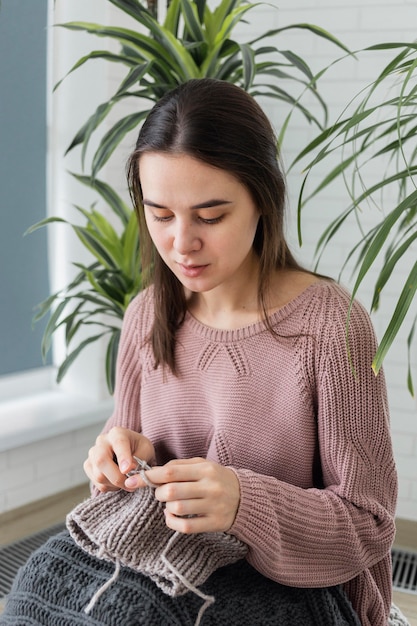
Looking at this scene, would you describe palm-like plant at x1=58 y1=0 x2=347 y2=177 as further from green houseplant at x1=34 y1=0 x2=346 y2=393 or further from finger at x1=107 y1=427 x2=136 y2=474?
finger at x1=107 y1=427 x2=136 y2=474

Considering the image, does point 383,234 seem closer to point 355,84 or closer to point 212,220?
point 212,220

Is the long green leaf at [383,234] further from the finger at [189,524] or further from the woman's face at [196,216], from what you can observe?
the finger at [189,524]

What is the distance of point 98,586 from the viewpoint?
1087 mm

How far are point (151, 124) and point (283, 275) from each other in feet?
1.12

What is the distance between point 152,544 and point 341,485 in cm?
32

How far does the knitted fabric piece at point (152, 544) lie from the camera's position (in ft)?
3.46

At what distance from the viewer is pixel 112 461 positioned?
1140 mm

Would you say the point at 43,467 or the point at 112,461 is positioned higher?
the point at 112,461

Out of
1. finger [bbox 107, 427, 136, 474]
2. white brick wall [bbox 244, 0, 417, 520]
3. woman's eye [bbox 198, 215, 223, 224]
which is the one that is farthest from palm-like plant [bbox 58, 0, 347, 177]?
finger [bbox 107, 427, 136, 474]

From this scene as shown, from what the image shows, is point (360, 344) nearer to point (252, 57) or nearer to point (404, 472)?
point (252, 57)

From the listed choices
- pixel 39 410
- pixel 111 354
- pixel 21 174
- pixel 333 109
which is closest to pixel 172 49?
pixel 333 109

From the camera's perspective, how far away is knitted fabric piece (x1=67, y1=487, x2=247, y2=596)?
105cm

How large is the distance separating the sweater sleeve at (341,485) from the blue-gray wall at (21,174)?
62.2 inches

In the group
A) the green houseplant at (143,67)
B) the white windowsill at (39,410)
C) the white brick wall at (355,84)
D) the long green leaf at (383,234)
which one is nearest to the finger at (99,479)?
the long green leaf at (383,234)
